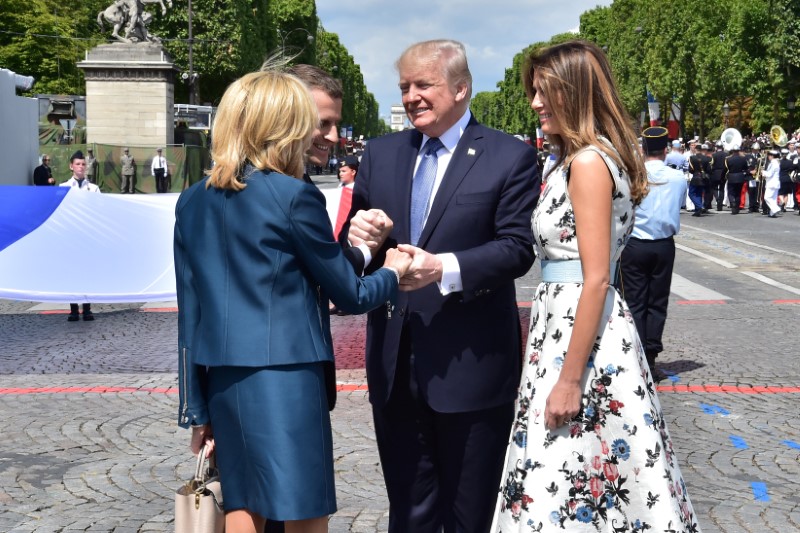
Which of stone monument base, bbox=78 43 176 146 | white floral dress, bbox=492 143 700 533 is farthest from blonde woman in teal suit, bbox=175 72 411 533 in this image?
stone monument base, bbox=78 43 176 146

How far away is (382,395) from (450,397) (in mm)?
240

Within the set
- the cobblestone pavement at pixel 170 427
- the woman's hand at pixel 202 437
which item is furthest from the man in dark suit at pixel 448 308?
the cobblestone pavement at pixel 170 427

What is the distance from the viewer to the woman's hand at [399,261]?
324cm

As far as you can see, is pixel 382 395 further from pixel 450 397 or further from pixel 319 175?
pixel 319 175

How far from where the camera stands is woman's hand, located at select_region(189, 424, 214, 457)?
3.16 metres

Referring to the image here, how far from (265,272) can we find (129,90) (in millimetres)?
31615

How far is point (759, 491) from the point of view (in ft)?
17.0

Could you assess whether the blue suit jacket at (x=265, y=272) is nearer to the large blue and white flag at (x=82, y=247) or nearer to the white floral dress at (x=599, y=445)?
the white floral dress at (x=599, y=445)

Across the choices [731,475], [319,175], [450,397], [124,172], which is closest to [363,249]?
[450,397]

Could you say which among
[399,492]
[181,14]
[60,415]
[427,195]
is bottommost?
[60,415]

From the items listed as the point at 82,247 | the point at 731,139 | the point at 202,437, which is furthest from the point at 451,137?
the point at 731,139

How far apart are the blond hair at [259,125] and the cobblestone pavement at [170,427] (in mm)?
2289

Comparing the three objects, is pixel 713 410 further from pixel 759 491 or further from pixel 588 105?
pixel 588 105

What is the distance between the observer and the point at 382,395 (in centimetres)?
350
